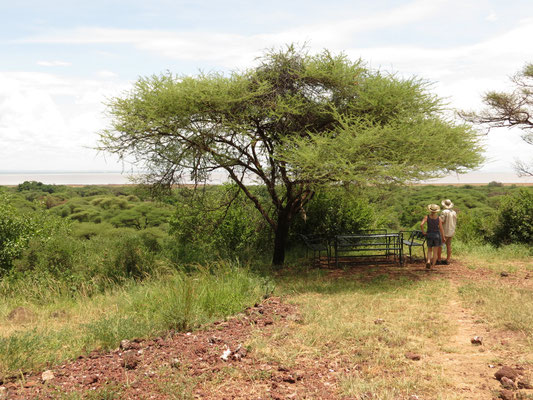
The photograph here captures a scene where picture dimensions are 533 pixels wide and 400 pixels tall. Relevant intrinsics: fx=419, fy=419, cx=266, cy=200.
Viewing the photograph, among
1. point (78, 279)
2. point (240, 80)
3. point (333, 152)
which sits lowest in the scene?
point (78, 279)

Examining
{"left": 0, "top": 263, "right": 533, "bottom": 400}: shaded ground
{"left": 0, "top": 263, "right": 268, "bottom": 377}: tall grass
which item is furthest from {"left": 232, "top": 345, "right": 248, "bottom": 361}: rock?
{"left": 0, "top": 263, "right": 268, "bottom": 377}: tall grass

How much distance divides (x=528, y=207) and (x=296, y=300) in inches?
403

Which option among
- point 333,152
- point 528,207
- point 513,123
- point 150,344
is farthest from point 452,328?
point 513,123

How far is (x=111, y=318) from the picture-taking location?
5539 mm

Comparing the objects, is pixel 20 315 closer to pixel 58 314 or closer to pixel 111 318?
pixel 58 314

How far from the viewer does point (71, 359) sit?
4512 mm

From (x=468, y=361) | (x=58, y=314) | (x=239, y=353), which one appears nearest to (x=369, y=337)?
(x=468, y=361)

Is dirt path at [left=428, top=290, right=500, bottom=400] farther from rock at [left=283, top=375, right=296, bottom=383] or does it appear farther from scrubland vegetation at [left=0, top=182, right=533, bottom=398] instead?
rock at [left=283, top=375, right=296, bottom=383]

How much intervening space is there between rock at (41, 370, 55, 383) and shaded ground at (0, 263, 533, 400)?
0.04 m

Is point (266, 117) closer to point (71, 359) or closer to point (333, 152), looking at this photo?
point (333, 152)

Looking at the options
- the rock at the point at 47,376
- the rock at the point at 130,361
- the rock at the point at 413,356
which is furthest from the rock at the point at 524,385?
the rock at the point at 47,376

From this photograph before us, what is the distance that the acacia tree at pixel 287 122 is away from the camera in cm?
897

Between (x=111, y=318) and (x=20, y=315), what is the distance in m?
2.28

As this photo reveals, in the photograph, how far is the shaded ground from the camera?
11.7 ft
